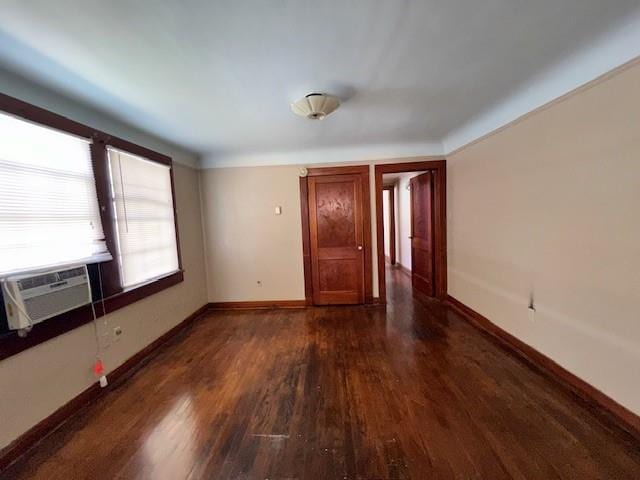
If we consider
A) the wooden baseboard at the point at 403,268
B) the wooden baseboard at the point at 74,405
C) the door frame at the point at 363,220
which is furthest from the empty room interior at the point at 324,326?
the wooden baseboard at the point at 403,268

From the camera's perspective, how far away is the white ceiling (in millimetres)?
1300

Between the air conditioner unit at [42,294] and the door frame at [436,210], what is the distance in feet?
11.1

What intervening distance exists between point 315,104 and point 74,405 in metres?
2.94

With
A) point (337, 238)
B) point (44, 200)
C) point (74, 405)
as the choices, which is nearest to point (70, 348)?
point (74, 405)

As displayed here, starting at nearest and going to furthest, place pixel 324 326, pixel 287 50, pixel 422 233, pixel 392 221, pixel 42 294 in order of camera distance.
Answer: pixel 287 50
pixel 42 294
pixel 324 326
pixel 422 233
pixel 392 221

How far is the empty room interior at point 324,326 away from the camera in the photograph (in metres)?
1.44

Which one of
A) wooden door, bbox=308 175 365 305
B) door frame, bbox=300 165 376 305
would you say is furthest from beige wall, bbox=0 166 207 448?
wooden door, bbox=308 175 365 305

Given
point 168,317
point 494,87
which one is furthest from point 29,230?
point 494,87

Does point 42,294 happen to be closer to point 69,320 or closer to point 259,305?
point 69,320

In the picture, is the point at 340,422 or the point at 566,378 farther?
the point at 566,378

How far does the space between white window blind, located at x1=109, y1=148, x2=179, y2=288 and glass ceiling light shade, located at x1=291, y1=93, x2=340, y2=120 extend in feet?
5.91

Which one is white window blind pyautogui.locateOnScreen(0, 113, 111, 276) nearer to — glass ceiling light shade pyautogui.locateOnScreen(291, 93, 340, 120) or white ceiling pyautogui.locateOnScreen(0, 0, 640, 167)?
white ceiling pyautogui.locateOnScreen(0, 0, 640, 167)

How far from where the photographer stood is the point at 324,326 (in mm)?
3381

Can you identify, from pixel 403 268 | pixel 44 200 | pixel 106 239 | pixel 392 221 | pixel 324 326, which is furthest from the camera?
pixel 392 221
